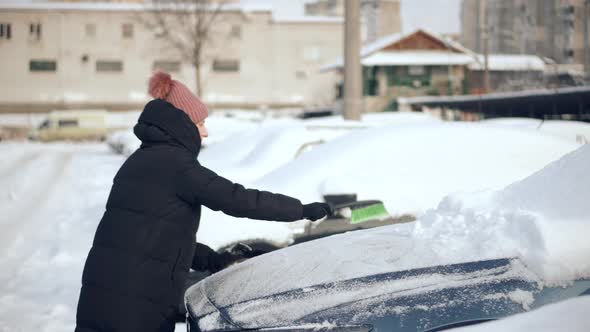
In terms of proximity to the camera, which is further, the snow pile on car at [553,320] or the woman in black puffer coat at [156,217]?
the woman in black puffer coat at [156,217]

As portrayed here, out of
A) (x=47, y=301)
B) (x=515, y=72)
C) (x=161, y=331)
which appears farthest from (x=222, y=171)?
(x=515, y=72)

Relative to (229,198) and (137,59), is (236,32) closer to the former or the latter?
(137,59)

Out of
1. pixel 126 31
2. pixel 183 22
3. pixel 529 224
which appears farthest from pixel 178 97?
pixel 126 31

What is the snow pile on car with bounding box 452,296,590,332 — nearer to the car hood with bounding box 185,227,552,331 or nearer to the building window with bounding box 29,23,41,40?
the car hood with bounding box 185,227,552,331

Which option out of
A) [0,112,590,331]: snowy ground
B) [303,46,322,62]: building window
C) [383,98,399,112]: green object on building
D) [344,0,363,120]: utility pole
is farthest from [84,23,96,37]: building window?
[0,112,590,331]: snowy ground

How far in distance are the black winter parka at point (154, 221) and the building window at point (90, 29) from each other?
6089 centimetres

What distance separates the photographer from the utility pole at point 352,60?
45.0 feet

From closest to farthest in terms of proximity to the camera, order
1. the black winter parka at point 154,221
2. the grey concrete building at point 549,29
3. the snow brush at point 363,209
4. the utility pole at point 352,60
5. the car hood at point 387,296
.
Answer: the car hood at point 387,296 < the black winter parka at point 154,221 < the snow brush at point 363,209 < the utility pole at point 352,60 < the grey concrete building at point 549,29

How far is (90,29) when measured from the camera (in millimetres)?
61719

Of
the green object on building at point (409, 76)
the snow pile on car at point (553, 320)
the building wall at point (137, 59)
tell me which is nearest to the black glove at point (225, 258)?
the snow pile on car at point (553, 320)

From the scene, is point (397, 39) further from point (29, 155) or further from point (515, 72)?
point (29, 155)

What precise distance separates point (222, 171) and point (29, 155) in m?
23.5

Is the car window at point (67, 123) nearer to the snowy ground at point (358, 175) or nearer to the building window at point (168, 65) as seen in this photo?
the building window at point (168, 65)

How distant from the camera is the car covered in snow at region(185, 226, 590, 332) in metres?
2.81
